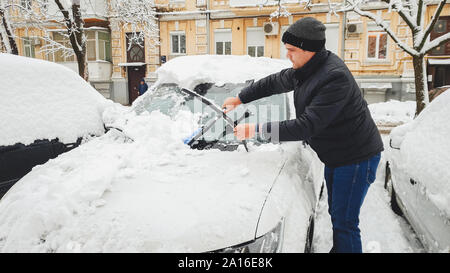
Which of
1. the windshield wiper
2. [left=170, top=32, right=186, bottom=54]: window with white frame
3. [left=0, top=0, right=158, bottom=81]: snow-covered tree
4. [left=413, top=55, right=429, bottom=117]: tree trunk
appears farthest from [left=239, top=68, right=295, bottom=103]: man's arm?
[left=170, top=32, right=186, bottom=54]: window with white frame

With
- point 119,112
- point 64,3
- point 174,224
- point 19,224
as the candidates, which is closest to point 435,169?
point 174,224

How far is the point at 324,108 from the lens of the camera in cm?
191

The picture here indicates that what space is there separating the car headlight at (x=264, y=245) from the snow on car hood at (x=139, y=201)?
33 mm

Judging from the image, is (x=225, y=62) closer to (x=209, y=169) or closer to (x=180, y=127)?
(x=180, y=127)

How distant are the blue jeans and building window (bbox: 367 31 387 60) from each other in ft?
50.8

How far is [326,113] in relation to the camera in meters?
1.91

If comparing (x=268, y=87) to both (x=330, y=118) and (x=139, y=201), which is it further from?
(x=139, y=201)

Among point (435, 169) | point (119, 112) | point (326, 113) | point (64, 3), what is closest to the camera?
point (326, 113)

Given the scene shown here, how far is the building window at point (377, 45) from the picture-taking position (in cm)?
1545

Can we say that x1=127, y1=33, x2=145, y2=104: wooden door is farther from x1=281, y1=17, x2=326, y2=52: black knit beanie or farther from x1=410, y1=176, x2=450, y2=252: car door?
→ x1=410, y1=176, x2=450, y2=252: car door

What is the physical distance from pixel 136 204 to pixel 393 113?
12.4m

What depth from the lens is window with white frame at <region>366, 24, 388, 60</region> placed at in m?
15.4

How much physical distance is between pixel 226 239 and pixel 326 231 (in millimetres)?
1897
